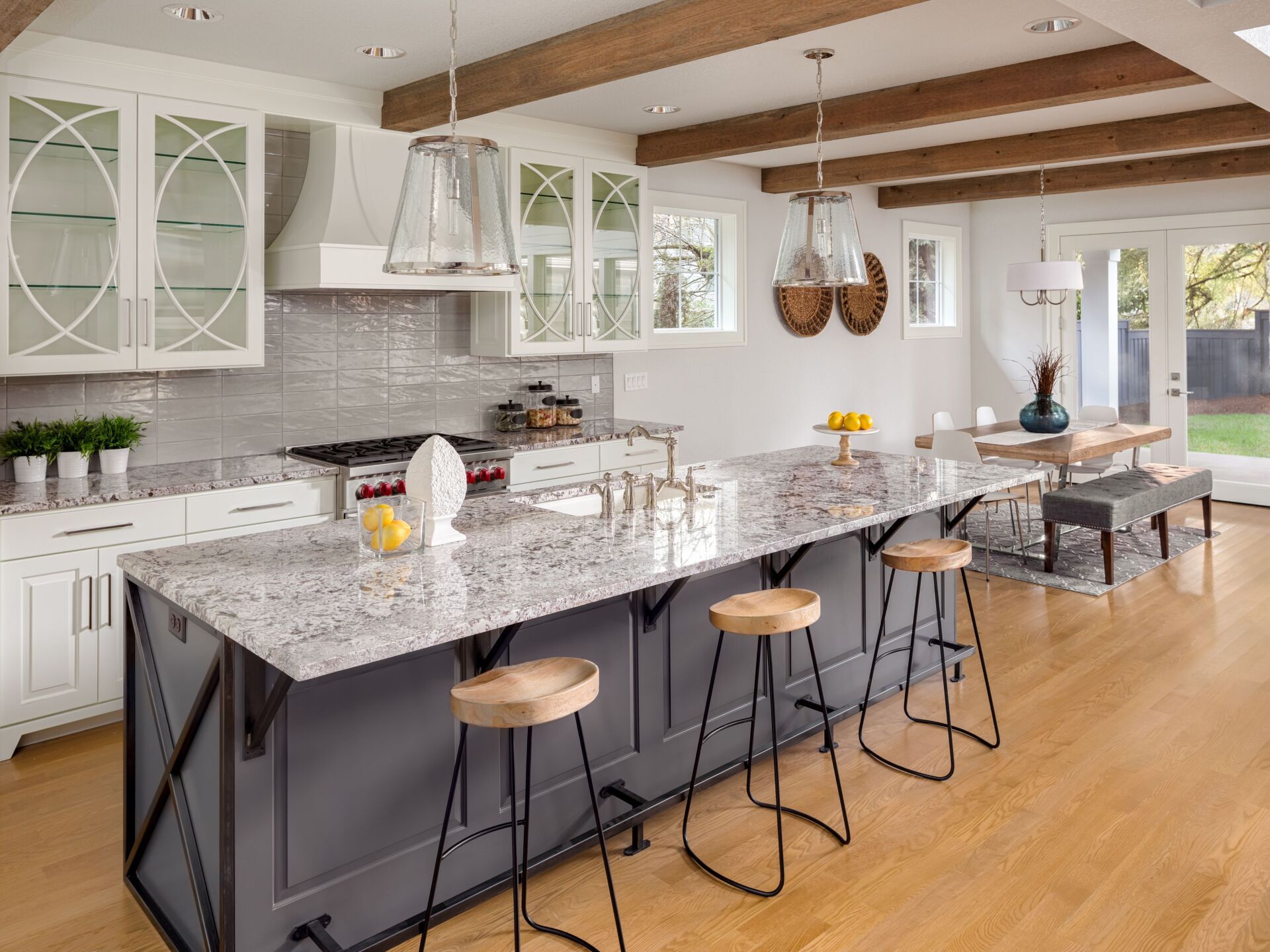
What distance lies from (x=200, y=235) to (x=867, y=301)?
5.35 metres

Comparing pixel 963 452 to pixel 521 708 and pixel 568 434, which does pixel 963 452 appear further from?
→ pixel 521 708

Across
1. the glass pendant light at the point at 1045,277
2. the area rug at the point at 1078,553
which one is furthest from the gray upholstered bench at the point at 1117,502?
the glass pendant light at the point at 1045,277

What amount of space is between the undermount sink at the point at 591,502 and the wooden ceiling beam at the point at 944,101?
2.07m

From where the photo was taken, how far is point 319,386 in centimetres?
461

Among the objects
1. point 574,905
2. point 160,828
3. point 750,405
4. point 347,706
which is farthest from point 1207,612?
point 160,828

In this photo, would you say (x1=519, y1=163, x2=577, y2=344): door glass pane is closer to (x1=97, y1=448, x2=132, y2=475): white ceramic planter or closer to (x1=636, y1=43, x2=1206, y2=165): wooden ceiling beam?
(x1=636, y1=43, x2=1206, y2=165): wooden ceiling beam

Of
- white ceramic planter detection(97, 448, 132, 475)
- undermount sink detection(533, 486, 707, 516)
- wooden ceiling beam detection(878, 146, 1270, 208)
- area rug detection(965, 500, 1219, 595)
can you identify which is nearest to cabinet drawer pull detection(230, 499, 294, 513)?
white ceramic planter detection(97, 448, 132, 475)

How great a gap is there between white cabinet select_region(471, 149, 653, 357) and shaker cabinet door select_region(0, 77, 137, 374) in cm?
175

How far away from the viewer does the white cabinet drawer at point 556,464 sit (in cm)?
471

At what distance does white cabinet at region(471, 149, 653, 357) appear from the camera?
492cm

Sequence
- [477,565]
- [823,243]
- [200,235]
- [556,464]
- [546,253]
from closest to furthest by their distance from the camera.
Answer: [477,565] → [823,243] → [200,235] → [556,464] → [546,253]

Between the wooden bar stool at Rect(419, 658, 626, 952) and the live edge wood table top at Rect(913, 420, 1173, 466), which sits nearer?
the wooden bar stool at Rect(419, 658, 626, 952)

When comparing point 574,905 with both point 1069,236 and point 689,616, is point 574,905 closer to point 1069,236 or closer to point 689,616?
point 689,616

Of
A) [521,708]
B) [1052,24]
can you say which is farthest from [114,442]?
[1052,24]
